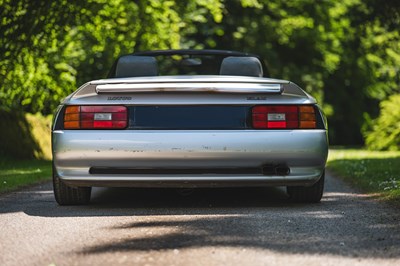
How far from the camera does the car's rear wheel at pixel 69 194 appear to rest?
691 centimetres

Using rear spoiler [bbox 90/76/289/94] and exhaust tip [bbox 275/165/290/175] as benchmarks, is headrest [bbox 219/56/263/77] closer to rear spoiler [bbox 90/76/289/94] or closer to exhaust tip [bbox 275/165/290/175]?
rear spoiler [bbox 90/76/289/94]

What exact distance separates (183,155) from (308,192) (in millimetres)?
1335

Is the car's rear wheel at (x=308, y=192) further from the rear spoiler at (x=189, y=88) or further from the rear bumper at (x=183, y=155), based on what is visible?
the rear spoiler at (x=189, y=88)

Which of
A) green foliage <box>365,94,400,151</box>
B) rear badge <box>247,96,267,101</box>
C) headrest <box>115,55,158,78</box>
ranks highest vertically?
rear badge <box>247,96,267,101</box>

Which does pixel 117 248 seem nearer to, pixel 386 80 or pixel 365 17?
pixel 365 17

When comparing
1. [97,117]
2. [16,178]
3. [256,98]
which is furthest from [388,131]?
[97,117]

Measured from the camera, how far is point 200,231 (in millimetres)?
5266

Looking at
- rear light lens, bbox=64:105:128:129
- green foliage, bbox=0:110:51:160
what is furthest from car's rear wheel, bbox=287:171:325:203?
green foliage, bbox=0:110:51:160

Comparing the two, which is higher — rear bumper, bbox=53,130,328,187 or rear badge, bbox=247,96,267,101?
rear badge, bbox=247,96,267,101

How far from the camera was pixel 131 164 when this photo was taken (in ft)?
21.0

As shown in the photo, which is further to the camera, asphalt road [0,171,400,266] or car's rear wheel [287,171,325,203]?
car's rear wheel [287,171,325,203]

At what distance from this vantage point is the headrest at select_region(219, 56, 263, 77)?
313 inches

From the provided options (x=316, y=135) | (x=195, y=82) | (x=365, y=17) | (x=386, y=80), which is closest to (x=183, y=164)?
(x=195, y=82)

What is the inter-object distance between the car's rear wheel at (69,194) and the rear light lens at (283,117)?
66.5 inches
